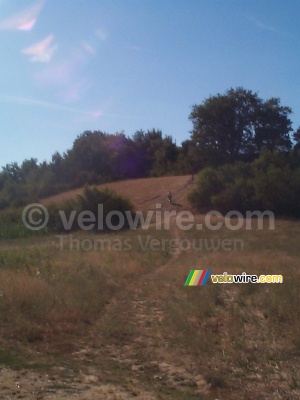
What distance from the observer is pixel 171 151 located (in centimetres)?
6338

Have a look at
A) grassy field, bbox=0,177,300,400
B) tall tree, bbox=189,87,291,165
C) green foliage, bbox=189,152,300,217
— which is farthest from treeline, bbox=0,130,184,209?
grassy field, bbox=0,177,300,400

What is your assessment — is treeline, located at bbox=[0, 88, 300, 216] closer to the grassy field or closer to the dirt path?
the grassy field

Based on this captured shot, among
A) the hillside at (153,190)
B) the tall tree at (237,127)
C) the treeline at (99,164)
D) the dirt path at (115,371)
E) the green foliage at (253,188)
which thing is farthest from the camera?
the treeline at (99,164)

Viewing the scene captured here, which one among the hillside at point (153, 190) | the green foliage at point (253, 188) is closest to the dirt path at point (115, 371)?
the green foliage at point (253, 188)

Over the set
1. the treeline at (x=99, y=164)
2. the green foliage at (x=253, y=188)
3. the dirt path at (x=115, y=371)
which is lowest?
the dirt path at (x=115, y=371)

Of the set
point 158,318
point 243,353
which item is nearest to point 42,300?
point 158,318

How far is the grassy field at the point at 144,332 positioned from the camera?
24.0ft

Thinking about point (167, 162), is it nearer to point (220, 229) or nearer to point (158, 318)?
point (220, 229)

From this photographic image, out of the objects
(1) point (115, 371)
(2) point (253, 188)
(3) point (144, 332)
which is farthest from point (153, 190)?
(1) point (115, 371)

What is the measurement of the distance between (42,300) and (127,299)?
11.1 ft

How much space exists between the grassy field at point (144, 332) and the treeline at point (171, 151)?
3018 centimetres

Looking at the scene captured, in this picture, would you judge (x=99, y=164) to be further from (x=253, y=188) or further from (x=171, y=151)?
(x=253, y=188)

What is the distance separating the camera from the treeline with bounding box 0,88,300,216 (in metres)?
55.2

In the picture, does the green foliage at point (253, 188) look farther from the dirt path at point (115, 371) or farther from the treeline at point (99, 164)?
the dirt path at point (115, 371)
